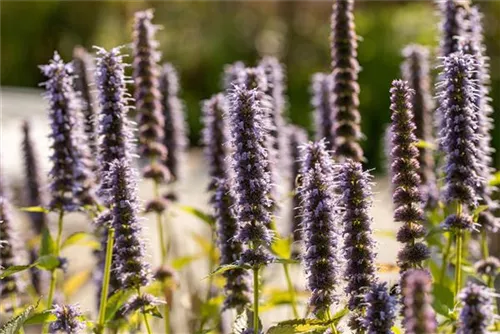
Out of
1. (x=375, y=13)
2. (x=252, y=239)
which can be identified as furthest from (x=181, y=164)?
(x=375, y=13)

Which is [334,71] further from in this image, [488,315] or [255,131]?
[488,315]

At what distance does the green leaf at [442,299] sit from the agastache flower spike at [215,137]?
1.78 m

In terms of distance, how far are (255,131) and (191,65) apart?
57.3 feet

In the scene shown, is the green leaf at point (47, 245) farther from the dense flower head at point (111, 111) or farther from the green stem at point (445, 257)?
the green stem at point (445, 257)

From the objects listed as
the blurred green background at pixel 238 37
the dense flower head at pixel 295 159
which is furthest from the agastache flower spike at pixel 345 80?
the blurred green background at pixel 238 37

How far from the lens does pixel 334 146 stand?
20.0ft

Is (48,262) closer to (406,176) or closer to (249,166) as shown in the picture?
(249,166)

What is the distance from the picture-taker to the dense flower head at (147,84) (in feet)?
19.6

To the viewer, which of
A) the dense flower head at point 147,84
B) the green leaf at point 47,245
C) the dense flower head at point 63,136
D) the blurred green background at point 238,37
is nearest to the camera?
the dense flower head at point 63,136

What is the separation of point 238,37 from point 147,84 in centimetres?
1614

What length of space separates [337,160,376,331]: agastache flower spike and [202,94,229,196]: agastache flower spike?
83.8 inches

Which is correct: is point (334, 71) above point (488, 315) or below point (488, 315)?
above

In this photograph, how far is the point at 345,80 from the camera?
582cm

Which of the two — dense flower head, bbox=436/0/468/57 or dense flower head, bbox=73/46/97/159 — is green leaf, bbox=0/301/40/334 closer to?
dense flower head, bbox=73/46/97/159
